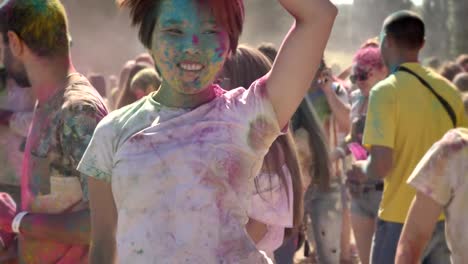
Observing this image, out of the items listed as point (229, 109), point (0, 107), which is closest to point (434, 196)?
point (229, 109)

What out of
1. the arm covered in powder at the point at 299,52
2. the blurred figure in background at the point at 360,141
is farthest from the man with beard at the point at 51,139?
the blurred figure in background at the point at 360,141

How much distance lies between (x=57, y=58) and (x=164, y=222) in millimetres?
1488

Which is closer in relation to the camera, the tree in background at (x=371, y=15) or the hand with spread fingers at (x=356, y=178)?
the hand with spread fingers at (x=356, y=178)

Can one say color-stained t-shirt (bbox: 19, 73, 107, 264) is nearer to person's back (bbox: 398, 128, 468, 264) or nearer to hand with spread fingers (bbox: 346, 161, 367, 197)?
person's back (bbox: 398, 128, 468, 264)

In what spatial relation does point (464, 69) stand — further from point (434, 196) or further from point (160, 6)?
point (160, 6)

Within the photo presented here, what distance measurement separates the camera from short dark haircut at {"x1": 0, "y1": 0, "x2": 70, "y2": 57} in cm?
376

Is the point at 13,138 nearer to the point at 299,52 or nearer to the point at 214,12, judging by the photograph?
the point at 214,12

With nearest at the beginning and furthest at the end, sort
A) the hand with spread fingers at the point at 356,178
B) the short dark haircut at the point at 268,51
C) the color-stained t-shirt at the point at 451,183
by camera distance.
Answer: the color-stained t-shirt at the point at 451,183 → the short dark haircut at the point at 268,51 → the hand with spread fingers at the point at 356,178

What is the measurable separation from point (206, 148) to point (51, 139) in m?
1.26

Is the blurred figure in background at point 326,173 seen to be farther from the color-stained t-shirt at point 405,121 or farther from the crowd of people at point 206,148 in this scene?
the color-stained t-shirt at point 405,121

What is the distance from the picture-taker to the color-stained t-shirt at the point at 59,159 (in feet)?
11.9

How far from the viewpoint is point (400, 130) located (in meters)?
5.63

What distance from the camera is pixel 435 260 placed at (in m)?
4.92

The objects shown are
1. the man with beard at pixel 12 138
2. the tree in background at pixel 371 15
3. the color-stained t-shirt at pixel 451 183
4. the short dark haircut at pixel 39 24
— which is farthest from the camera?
the tree in background at pixel 371 15
